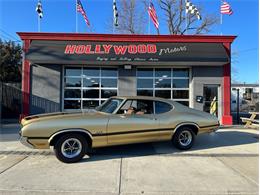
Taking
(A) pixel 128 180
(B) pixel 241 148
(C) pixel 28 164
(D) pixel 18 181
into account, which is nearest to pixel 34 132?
(C) pixel 28 164

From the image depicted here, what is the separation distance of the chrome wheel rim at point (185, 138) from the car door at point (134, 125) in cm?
89

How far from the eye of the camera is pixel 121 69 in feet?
51.7

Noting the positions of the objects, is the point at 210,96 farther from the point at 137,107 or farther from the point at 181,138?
the point at 137,107

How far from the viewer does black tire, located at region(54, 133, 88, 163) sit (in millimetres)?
7047

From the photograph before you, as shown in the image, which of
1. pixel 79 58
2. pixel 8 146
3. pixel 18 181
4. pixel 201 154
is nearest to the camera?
pixel 18 181

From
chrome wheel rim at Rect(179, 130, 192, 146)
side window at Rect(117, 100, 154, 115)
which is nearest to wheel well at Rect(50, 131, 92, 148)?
side window at Rect(117, 100, 154, 115)

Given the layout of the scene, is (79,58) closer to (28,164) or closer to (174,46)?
(174,46)

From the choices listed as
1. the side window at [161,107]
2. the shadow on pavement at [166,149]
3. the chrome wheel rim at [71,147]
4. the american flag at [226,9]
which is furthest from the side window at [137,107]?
the american flag at [226,9]

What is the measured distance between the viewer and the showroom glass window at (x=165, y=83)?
16094 mm

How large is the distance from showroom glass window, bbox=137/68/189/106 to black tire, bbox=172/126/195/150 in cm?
741

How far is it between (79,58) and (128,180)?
9755 mm

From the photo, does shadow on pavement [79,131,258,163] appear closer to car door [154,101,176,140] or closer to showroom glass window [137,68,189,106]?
car door [154,101,176,140]

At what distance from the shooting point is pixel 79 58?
47.7 feet

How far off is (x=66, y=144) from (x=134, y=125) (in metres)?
1.83
